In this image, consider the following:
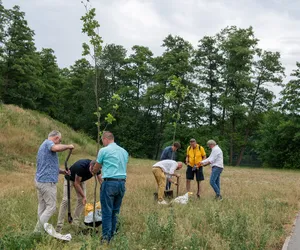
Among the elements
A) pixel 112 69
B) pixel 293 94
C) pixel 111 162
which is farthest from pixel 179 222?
pixel 112 69

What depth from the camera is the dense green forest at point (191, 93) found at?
4266cm

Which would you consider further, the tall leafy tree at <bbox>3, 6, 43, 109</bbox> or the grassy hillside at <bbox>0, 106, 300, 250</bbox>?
the tall leafy tree at <bbox>3, 6, 43, 109</bbox>

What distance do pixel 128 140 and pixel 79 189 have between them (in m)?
42.3

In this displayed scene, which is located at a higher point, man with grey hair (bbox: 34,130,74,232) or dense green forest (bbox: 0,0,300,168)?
dense green forest (bbox: 0,0,300,168)

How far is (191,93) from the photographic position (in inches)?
1790

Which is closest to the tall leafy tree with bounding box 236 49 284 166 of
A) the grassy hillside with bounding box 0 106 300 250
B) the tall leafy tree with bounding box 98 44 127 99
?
the tall leafy tree with bounding box 98 44 127 99

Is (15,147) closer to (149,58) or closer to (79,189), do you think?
(79,189)

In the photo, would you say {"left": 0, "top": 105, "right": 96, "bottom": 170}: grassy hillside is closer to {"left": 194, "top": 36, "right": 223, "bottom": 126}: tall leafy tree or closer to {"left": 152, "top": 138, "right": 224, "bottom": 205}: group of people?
{"left": 152, "top": 138, "right": 224, "bottom": 205}: group of people

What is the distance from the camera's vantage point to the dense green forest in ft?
140

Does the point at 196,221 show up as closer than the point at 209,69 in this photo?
Yes

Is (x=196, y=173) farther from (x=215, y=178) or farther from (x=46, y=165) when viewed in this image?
(x=46, y=165)

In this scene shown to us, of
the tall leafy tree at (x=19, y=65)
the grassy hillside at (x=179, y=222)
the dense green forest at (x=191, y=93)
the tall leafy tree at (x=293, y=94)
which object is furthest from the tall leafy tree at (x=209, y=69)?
the grassy hillside at (x=179, y=222)

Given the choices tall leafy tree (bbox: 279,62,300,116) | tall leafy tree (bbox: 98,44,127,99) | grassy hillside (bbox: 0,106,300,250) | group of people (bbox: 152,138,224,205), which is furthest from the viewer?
tall leafy tree (bbox: 98,44,127,99)

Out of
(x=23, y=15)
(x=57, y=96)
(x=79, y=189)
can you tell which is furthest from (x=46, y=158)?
(x=57, y=96)
